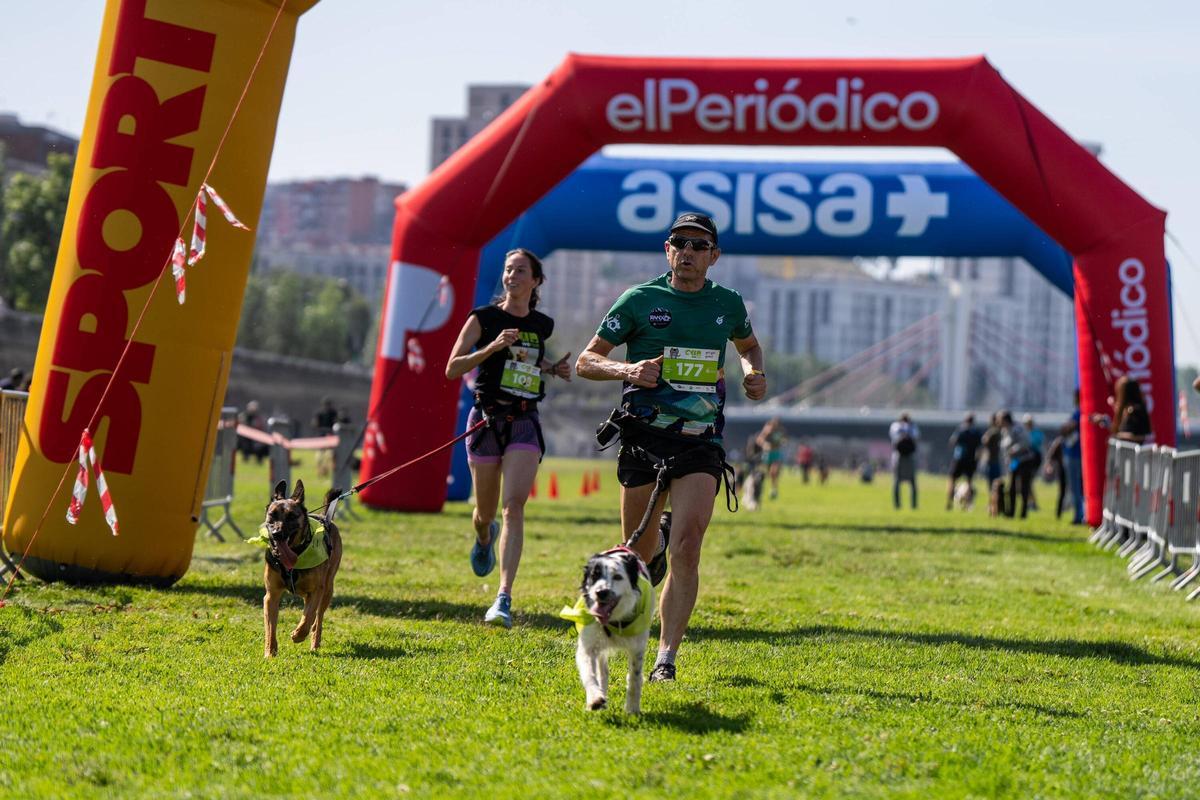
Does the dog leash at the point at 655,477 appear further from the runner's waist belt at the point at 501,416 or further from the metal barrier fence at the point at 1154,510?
the metal barrier fence at the point at 1154,510

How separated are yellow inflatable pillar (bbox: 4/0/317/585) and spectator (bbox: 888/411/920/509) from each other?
16648mm

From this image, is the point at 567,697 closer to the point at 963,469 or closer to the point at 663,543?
the point at 663,543

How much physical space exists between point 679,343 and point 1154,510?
9.04 m

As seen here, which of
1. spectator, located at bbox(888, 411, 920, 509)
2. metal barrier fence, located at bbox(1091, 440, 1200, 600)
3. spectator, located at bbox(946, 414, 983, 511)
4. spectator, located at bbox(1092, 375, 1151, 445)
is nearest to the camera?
metal barrier fence, located at bbox(1091, 440, 1200, 600)

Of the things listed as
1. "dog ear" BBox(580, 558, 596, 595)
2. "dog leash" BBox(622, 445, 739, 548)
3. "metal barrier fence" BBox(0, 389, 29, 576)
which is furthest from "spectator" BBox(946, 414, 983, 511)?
"dog ear" BBox(580, 558, 596, 595)

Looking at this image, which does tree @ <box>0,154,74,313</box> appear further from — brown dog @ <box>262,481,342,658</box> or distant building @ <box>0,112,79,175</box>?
brown dog @ <box>262,481,342,658</box>

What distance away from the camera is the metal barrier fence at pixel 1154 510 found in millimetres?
12633

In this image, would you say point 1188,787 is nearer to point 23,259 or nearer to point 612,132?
point 612,132

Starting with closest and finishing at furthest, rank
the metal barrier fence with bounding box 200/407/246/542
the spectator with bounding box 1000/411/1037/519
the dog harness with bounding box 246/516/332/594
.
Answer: the dog harness with bounding box 246/516/332/594 → the metal barrier fence with bounding box 200/407/246/542 → the spectator with bounding box 1000/411/1037/519

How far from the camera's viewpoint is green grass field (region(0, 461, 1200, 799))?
16.0ft

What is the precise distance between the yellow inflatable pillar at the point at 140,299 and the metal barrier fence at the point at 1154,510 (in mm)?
7365

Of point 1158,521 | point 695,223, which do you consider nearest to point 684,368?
point 695,223

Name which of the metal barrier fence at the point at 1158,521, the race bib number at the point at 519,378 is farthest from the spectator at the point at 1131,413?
the race bib number at the point at 519,378

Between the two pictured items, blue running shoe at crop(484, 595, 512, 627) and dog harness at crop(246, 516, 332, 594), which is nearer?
dog harness at crop(246, 516, 332, 594)
